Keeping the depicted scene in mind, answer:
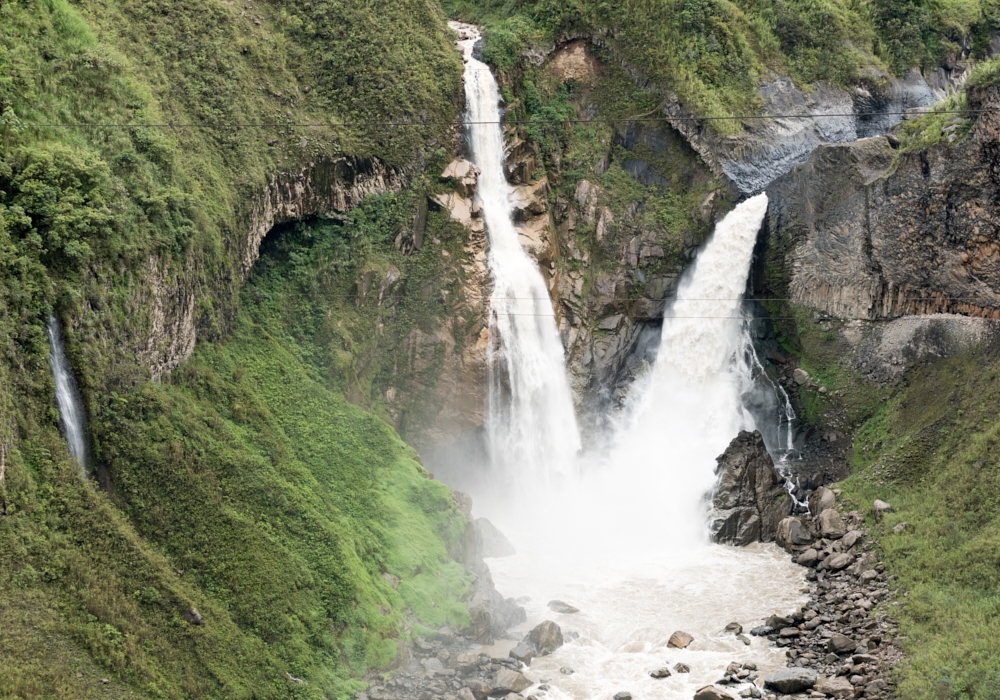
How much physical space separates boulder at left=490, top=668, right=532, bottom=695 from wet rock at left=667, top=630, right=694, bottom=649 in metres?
3.43

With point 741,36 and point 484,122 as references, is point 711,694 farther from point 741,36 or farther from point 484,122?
point 741,36

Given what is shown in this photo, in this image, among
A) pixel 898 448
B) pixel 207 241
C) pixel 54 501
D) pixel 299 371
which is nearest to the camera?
pixel 54 501

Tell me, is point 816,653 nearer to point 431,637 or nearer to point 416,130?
point 431,637

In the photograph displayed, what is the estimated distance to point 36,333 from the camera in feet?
43.2

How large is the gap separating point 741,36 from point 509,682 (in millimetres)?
26669

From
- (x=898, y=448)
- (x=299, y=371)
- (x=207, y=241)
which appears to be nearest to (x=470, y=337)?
(x=299, y=371)

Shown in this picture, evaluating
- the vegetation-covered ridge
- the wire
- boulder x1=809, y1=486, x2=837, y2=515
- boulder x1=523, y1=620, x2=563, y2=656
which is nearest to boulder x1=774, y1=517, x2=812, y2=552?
boulder x1=809, y1=486, x2=837, y2=515

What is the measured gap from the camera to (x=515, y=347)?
26125 millimetres

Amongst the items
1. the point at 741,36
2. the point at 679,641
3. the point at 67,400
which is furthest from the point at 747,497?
the point at 741,36

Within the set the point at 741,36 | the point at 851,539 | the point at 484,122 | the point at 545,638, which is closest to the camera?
the point at 545,638

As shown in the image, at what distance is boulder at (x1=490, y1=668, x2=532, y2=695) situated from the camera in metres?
15.8

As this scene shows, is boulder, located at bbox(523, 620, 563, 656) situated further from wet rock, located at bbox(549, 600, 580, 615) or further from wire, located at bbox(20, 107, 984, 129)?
wire, located at bbox(20, 107, 984, 129)

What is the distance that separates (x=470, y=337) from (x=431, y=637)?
10.5 metres

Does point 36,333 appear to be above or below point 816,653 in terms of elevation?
above
